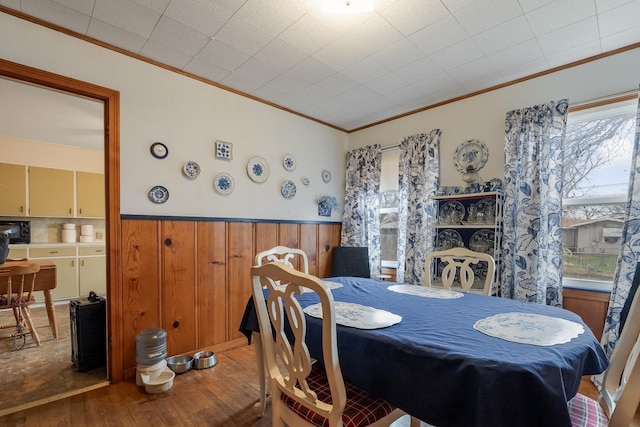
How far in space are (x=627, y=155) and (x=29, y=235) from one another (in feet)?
23.4

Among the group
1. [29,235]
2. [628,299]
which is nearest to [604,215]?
[628,299]

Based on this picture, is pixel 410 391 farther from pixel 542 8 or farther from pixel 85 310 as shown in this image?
pixel 85 310

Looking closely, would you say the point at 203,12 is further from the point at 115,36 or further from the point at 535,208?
the point at 535,208

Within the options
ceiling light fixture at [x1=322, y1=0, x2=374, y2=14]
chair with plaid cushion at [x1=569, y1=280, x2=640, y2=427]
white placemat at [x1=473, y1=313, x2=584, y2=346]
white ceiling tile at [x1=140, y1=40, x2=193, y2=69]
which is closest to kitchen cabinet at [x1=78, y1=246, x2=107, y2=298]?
white ceiling tile at [x1=140, y1=40, x2=193, y2=69]

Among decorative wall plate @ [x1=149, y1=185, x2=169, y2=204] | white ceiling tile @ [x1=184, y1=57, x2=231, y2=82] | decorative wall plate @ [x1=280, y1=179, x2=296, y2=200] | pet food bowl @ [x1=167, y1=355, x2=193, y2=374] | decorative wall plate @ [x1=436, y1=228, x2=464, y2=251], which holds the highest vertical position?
white ceiling tile @ [x1=184, y1=57, x2=231, y2=82]

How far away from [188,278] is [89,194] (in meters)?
3.61

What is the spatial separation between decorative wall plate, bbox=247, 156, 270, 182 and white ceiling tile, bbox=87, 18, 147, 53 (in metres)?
1.30

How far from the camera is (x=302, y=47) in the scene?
88.7 inches

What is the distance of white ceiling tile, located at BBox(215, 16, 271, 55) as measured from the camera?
2.01 m

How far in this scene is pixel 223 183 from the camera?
9.50 feet

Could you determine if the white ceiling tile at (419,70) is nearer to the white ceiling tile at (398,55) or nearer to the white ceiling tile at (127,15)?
the white ceiling tile at (398,55)

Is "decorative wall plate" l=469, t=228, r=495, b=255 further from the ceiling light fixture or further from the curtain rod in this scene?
the ceiling light fixture

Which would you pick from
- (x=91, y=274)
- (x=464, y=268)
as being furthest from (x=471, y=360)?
(x=91, y=274)

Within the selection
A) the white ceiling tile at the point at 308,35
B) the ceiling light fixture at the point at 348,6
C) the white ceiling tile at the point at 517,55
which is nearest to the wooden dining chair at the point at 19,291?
the white ceiling tile at the point at 308,35
